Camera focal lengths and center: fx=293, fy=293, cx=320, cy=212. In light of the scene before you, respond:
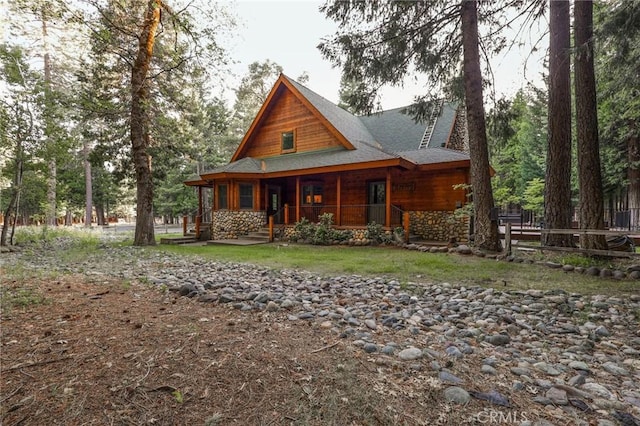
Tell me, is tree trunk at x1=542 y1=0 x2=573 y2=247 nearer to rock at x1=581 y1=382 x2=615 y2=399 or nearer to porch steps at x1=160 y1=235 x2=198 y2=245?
rock at x1=581 y1=382 x2=615 y2=399

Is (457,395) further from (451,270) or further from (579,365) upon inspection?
(451,270)

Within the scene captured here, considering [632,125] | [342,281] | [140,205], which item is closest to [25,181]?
[140,205]

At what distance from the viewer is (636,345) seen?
264cm

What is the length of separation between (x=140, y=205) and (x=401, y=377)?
11740mm

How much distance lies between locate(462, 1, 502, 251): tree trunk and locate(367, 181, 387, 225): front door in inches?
175

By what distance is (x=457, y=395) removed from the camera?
1794 millimetres

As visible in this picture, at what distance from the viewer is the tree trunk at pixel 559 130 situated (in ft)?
23.5

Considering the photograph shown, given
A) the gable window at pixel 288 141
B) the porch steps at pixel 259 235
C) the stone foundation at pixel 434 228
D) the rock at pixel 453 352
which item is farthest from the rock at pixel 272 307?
the gable window at pixel 288 141

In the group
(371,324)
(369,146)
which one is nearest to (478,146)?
(369,146)

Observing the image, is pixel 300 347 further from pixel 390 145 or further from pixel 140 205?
pixel 390 145

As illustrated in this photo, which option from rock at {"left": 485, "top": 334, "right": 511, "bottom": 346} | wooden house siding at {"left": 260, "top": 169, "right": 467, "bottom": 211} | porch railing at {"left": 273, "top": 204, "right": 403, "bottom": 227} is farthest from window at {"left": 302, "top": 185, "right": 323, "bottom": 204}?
rock at {"left": 485, "top": 334, "right": 511, "bottom": 346}

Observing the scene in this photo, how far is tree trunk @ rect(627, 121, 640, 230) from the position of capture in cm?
1361

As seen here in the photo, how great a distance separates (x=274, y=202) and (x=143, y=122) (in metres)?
6.59

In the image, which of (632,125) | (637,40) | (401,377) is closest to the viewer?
(401,377)
